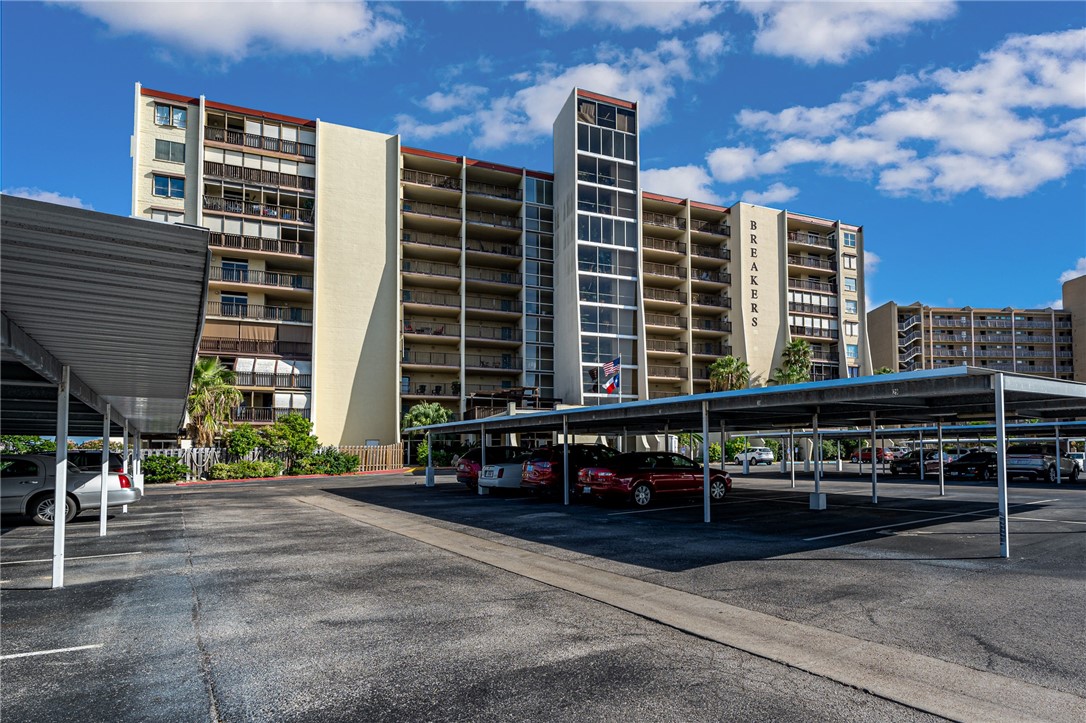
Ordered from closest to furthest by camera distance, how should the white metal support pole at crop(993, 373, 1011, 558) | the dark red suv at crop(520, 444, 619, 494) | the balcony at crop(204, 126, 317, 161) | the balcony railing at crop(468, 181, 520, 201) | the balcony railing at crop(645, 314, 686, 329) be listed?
the white metal support pole at crop(993, 373, 1011, 558) < the dark red suv at crop(520, 444, 619, 494) < the balcony at crop(204, 126, 317, 161) < the balcony railing at crop(468, 181, 520, 201) < the balcony railing at crop(645, 314, 686, 329)

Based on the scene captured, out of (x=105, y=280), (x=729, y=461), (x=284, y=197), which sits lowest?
(x=729, y=461)

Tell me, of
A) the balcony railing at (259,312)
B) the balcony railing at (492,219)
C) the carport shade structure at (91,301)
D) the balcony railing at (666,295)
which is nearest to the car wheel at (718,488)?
the carport shade structure at (91,301)

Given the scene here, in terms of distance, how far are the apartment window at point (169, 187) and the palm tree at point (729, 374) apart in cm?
4306

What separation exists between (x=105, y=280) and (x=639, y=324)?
4742 centimetres

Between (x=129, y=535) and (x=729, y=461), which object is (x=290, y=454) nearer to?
(x=129, y=535)

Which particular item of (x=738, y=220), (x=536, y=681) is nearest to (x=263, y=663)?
(x=536, y=681)

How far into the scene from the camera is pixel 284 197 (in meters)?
46.5

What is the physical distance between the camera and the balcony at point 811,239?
207 feet

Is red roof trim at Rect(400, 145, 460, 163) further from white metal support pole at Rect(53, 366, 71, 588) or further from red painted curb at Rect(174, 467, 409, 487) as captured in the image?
white metal support pole at Rect(53, 366, 71, 588)

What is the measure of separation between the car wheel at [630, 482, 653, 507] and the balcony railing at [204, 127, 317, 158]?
130ft

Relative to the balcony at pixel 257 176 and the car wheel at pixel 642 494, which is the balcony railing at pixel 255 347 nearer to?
the balcony at pixel 257 176

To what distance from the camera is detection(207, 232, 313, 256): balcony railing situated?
43.9 meters

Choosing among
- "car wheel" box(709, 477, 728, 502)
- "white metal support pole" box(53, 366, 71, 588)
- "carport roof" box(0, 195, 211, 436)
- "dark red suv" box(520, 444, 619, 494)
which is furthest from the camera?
"dark red suv" box(520, 444, 619, 494)

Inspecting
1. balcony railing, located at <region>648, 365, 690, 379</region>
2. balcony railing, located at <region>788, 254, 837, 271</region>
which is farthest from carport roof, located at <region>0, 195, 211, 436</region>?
balcony railing, located at <region>788, 254, 837, 271</region>
